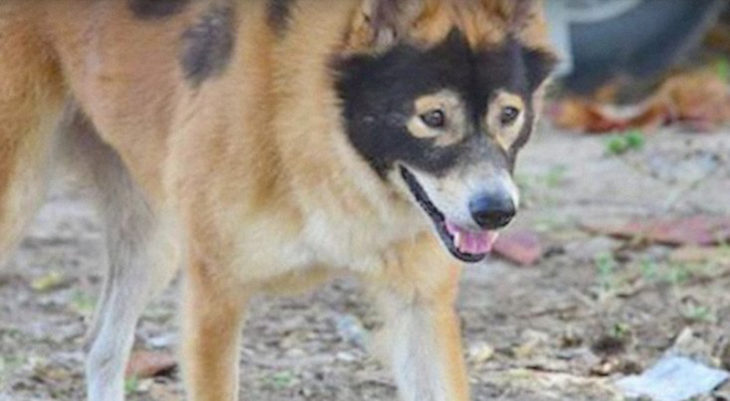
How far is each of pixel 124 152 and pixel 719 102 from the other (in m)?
4.99

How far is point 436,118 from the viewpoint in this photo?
5.31 m

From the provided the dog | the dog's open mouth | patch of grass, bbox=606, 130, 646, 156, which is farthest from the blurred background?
the dog's open mouth

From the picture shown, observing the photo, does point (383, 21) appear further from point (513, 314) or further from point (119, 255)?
point (513, 314)

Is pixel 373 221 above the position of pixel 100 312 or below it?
above

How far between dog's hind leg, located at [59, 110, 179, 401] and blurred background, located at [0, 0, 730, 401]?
0.17 meters

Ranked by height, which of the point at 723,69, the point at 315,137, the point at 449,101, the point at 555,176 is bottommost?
the point at 723,69

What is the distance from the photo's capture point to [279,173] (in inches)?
222

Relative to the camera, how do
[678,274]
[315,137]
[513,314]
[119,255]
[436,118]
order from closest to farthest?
1. [436,118]
2. [315,137]
3. [119,255]
4. [513,314]
5. [678,274]

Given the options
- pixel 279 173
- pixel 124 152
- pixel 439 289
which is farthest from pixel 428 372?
pixel 124 152

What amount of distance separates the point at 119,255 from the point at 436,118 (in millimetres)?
1875

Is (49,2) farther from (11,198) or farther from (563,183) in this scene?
(563,183)

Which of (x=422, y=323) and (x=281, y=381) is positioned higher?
(x=422, y=323)

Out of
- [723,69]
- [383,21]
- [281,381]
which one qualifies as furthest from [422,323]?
[723,69]

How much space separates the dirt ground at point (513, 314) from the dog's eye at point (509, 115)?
1465 mm
